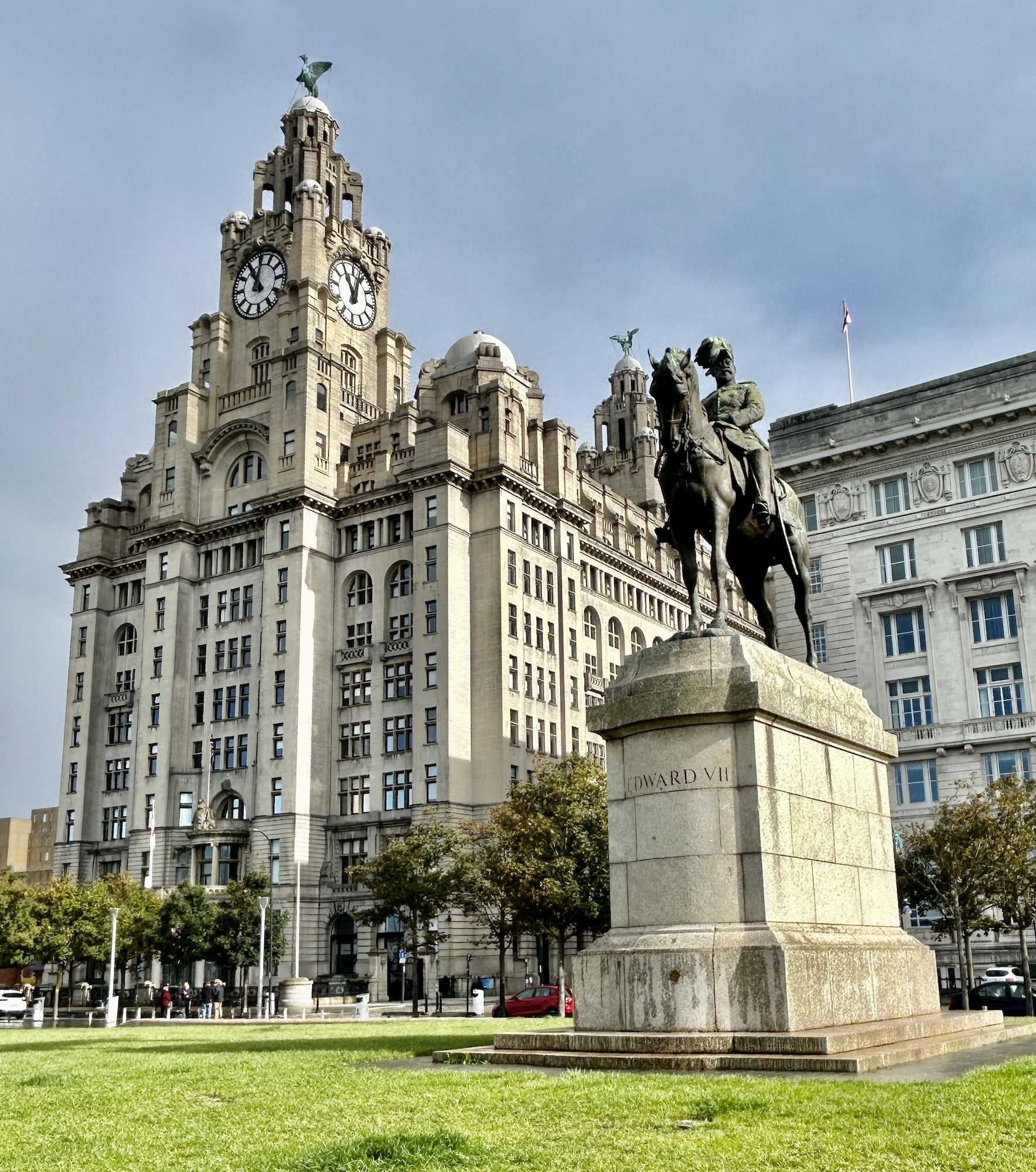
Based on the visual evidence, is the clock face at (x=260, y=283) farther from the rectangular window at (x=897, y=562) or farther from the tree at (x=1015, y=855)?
the tree at (x=1015, y=855)

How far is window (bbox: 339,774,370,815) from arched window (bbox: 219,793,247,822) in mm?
8294

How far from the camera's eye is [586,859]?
59.5 meters

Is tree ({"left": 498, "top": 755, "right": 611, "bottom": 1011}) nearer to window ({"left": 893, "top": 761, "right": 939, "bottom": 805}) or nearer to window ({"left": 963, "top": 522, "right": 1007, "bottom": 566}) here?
window ({"left": 893, "top": 761, "right": 939, "bottom": 805})

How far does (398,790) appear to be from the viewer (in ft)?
295

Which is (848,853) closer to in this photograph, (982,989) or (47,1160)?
(47,1160)

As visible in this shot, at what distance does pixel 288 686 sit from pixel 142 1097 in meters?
81.3

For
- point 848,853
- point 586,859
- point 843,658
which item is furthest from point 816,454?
point 848,853

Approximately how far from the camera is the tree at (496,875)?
6012 cm

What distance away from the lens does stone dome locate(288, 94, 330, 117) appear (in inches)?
4628

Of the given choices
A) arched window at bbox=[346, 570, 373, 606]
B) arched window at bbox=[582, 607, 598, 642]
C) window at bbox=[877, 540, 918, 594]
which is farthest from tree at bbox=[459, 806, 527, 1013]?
arched window at bbox=[582, 607, 598, 642]

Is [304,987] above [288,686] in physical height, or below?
below

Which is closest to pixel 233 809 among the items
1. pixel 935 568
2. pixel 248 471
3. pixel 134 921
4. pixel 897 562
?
pixel 134 921

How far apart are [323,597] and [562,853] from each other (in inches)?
1647

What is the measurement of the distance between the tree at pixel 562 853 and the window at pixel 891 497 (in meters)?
23.5
